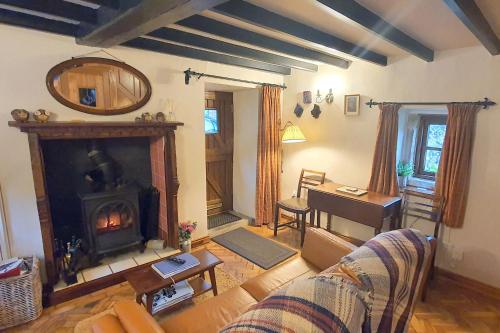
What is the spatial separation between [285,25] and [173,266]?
6.60 ft

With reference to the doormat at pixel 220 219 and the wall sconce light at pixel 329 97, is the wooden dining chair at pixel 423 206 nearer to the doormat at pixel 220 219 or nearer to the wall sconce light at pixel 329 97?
the wall sconce light at pixel 329 97

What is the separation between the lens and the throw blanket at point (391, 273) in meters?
1.22

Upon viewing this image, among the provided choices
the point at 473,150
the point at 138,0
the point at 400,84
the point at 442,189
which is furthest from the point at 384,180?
the point at 138,0

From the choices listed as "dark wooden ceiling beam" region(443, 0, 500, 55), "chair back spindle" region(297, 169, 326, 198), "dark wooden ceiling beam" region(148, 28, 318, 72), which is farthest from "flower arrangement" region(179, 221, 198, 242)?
"dark wooden ceiling beam" region(443, 0, 500, 55)

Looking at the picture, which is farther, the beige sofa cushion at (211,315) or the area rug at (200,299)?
the area rug at (200,299)

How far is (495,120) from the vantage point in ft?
7.87

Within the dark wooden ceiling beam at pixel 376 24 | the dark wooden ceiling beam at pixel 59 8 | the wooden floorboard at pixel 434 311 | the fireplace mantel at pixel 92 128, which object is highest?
the dark wooden ceiling beam at pixel 59 8

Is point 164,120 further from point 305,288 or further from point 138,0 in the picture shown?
point 305,288

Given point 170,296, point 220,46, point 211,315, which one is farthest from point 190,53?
point 211,315

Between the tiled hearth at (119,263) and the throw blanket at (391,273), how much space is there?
2175 millimetres

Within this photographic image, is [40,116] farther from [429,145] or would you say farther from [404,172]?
[429,145]

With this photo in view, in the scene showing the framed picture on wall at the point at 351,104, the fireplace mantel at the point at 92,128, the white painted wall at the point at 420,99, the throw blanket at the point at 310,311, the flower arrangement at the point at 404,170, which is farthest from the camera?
the framed picture on wall at the point at 351,104

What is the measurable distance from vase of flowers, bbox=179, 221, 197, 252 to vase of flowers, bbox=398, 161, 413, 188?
8.07 feet

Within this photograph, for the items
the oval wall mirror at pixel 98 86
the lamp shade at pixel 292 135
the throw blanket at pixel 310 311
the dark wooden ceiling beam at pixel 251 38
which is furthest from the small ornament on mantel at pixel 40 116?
the lamp shade at pixel 292 135
